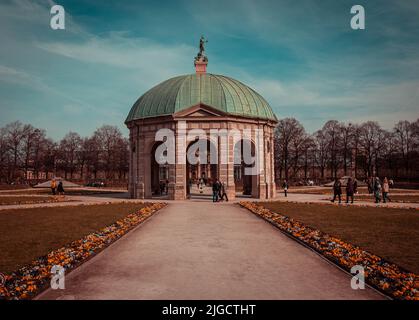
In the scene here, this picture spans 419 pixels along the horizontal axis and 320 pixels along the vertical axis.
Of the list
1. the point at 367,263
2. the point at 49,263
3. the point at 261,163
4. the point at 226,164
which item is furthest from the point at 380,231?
the point at 261,163

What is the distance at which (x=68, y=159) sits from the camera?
3383 inches

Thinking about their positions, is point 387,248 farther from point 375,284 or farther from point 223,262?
point 223,262

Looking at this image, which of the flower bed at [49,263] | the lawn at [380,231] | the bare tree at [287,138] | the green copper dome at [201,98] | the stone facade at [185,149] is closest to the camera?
the flower bed at [49,263]

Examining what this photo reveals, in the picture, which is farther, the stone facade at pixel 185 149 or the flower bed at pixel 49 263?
the stone facade at pixel 185 149

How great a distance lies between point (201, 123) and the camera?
106 ft

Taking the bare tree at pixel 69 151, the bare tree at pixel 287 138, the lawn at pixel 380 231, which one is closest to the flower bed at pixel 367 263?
the lawn at pixel 380 231

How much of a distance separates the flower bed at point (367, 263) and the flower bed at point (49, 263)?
7.28m

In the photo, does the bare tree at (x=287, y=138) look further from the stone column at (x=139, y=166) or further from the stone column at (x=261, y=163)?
the stone column at (x=139, y=166)

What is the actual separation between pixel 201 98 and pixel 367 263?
26471mm

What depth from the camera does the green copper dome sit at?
1303 inches

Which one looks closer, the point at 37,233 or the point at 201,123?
the point at 37,233

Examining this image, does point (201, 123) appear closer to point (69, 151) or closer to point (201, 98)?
point (201, 98)

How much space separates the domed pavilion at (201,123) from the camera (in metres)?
32.2

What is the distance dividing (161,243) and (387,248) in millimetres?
7634
